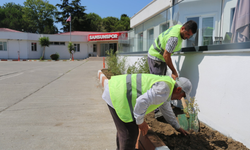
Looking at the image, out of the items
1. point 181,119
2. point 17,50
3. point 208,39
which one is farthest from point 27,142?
point 17,50

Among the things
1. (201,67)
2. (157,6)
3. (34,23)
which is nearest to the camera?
(201,67)

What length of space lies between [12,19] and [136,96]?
201 ft

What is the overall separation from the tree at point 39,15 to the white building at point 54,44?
691 inches

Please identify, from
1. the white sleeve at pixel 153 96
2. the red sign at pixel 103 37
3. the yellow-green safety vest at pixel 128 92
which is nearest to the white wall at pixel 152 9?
the yellow-green safety vest at pixel 128 92

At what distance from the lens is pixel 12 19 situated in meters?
52.8

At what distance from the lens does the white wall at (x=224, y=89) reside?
2.42 m

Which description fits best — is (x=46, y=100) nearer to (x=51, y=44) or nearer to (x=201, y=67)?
(x=201, y=67)

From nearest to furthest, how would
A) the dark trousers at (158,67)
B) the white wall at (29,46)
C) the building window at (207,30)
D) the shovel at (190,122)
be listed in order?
the shovel at (190,122) < the building window at (207,30) < the dark trousers at (158,67) < the white wall at (29,46)

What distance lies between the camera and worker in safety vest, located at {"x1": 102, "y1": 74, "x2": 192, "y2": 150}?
1912 millimetres

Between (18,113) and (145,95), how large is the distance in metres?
3.77

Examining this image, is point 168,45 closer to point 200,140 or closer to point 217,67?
point 217,67

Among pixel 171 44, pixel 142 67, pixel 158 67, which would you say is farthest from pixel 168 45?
pixel 142 67

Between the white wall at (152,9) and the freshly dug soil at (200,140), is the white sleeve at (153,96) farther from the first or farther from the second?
the white wall at (152,9)

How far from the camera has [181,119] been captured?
122 inches
